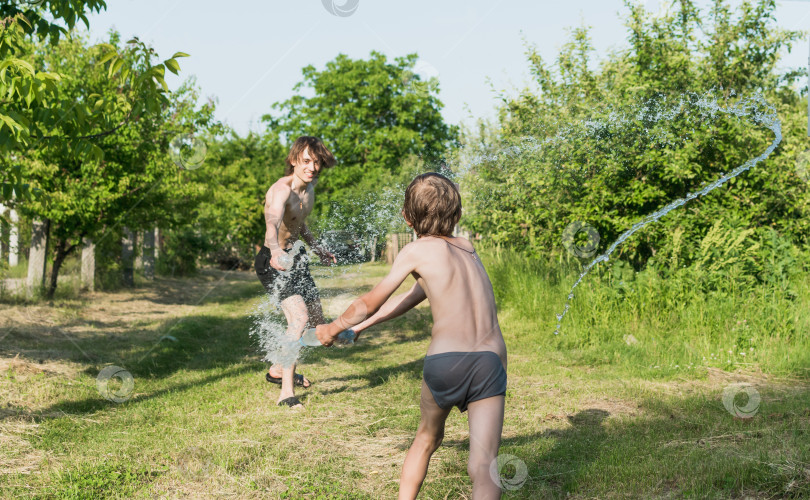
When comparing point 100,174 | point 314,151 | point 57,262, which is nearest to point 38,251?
point 57,262

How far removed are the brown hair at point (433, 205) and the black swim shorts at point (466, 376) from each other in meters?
0.62

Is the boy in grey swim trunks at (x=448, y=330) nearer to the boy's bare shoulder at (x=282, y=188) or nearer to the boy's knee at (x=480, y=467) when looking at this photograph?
the boy's knee at (x=480, y=467)

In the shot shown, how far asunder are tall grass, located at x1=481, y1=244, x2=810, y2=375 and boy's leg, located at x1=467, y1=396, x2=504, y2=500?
14.0 feet

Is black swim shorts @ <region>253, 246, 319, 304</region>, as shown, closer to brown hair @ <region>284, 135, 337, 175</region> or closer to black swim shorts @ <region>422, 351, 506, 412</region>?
brown hair @ <region>284, 135, 337, 175</region>

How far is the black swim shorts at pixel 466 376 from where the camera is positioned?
9.59ft

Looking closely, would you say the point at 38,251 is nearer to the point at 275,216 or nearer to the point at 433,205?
→ the point at 275,216

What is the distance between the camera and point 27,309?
11406 mm

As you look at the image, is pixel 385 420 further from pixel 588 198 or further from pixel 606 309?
pixel 588 198

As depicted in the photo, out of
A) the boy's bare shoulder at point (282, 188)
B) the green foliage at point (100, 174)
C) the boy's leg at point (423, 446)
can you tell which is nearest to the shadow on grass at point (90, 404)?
the boy's bare shoulder at point (282, 188)

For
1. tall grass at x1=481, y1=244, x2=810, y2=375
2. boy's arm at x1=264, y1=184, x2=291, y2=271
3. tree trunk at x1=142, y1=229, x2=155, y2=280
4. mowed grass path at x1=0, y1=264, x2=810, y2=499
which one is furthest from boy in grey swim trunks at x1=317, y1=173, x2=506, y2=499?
→ tree trunk at x1=142, y1=229, x2=155, y2=280

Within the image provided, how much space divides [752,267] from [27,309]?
1123cm

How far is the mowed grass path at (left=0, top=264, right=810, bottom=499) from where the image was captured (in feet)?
12.6

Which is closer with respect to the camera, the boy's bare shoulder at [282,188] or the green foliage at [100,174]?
the boy's bare shoulder at [282,188]

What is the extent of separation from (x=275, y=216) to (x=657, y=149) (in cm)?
562
